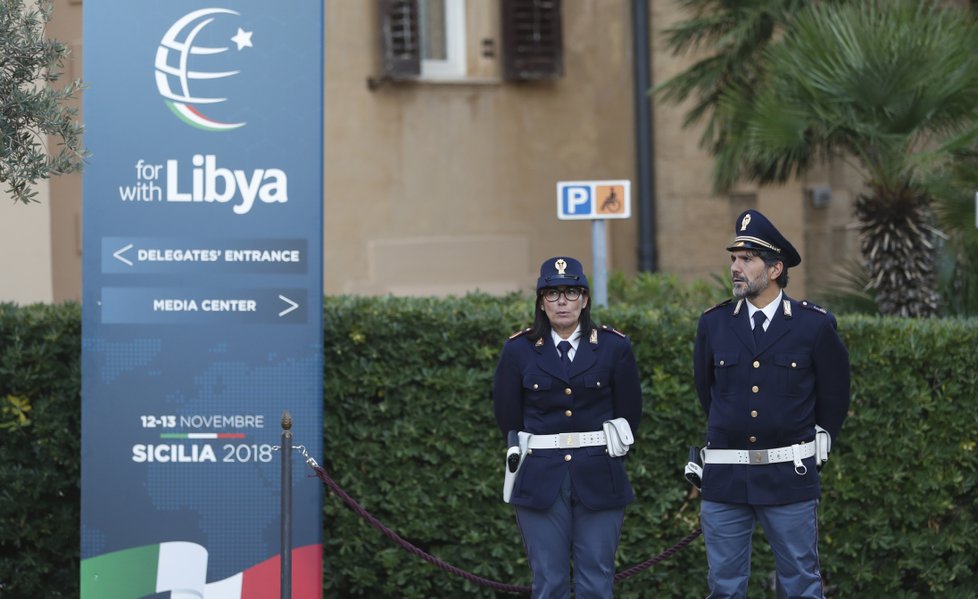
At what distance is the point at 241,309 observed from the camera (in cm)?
776

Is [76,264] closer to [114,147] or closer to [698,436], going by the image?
[114,147]

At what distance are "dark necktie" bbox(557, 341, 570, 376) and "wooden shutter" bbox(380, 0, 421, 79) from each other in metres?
8.13

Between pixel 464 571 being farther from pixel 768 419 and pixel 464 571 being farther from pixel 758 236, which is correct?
pixel 758 236

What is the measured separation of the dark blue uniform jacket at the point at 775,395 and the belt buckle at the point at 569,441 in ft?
1.91

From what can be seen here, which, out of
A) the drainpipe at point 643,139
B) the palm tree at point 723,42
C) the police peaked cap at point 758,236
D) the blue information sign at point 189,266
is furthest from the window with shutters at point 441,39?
the police peaked cap at point 758,236

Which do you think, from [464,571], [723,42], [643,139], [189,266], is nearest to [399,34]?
[643,139]

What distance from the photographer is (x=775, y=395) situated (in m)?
6.91

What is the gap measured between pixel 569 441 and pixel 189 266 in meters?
2.08

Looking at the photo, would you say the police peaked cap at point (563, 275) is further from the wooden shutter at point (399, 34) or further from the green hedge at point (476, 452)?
the wooden shutter at point (399, 34)

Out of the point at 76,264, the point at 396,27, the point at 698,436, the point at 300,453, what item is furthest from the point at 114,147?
the point at 396,27

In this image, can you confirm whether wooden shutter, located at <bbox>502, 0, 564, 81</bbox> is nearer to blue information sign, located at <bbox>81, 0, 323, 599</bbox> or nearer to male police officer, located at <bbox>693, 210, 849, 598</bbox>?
blue information sign, located at <bbox>81, 0, 323, 599</bbox>

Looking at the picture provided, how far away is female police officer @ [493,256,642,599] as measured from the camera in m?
7.05

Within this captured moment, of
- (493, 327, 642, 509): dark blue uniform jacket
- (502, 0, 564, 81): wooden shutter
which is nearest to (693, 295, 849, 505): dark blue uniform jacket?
(493, 327, 642, 509): dark blue uniform jacket

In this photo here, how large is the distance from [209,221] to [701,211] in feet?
30.9
